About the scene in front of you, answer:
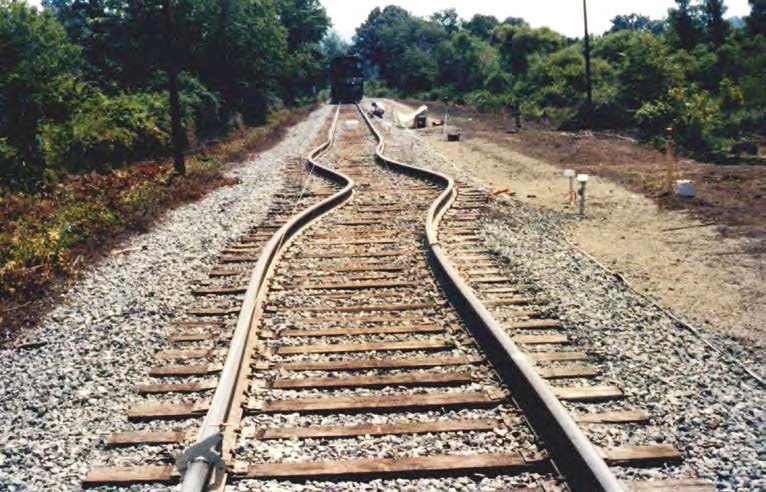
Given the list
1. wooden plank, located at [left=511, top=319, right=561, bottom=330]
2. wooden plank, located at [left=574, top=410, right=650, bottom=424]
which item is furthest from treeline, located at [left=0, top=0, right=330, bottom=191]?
wooden plank, located at [left=574, top=410, right=650, bottom=424]

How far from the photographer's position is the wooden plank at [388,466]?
3648 millimetres

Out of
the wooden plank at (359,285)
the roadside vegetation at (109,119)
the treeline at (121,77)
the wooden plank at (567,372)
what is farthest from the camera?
the treeline at (121,77)

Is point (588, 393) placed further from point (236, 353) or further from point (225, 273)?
point (225, 273)

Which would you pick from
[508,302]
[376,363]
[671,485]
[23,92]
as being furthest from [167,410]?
[23,92]

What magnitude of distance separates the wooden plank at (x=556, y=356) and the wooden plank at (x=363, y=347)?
0.66m

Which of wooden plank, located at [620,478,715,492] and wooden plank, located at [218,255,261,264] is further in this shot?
wooden plank, located at [218,255,261,264]

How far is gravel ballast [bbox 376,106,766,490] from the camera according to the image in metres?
3.70

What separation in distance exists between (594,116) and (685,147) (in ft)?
30.9

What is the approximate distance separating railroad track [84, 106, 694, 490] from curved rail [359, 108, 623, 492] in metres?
0.01

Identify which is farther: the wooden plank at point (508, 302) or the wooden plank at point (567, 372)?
the wooden plank at point (508, 302)

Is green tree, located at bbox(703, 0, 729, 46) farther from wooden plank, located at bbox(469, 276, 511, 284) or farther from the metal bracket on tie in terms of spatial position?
the metal bracket on tie

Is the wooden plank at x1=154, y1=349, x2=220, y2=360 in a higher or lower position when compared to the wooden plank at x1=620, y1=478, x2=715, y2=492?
higher

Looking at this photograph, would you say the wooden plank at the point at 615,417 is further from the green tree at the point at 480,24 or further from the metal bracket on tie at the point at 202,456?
the green tree at the point at 480,24

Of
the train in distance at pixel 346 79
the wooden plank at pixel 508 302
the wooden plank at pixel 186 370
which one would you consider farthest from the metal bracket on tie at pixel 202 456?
the train in distance at pixel 346 79
